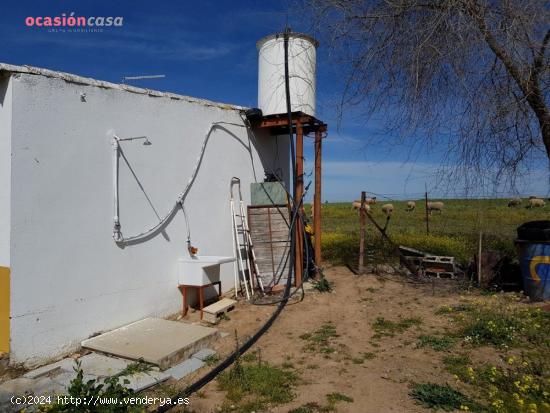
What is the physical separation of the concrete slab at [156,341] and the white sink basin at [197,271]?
0.78 m

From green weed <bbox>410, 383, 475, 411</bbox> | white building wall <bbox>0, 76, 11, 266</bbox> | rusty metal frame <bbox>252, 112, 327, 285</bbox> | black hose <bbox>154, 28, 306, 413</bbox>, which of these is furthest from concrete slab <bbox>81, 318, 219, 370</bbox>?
rusty metal frame <bbox>252, 112, 327, 285</bbox>

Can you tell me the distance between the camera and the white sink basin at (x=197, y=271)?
19.6 ft

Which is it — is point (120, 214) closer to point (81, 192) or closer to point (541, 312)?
point (81, 192)

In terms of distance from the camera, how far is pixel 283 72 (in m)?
7.52

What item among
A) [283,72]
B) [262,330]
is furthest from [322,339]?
[283,72]

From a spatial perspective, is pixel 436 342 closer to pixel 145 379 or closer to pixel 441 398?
pixel 441 398

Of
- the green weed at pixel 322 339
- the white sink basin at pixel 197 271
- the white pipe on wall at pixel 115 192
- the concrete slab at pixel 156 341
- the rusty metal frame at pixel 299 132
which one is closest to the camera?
the concrete slab at pixel 156 341

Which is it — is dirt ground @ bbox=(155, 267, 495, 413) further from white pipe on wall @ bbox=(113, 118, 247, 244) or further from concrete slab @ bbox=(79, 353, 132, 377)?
white pipe on wall @ bbox=(113, 118, 247, 244)

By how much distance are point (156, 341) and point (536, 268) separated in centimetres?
594

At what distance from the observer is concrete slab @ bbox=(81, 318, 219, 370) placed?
14.3 ft

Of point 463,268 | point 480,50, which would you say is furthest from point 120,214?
point 463,268

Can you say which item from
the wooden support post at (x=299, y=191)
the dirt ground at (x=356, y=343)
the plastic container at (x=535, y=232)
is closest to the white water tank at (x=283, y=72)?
the wooden support post at (x=299, y=191)

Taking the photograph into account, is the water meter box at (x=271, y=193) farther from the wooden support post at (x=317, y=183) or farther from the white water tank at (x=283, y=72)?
the white water tank at (x=283, y=72)

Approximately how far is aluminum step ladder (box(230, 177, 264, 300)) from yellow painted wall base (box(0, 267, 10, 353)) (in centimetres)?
380
